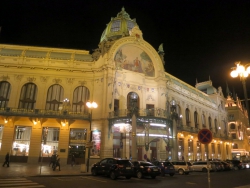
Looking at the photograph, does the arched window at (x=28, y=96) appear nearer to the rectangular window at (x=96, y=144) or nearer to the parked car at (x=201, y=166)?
the rectangular window at (x=96, y=144)

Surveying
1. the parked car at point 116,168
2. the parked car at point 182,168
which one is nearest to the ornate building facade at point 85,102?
the parked car at point 182,168

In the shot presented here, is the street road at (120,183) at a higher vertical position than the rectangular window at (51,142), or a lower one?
lower

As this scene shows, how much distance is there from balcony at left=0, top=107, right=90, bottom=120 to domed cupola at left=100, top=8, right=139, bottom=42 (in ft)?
57.5

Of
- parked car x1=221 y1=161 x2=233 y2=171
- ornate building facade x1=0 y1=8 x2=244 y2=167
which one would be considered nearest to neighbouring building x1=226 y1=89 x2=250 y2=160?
parked car x1=221 y1=161 x2=233 y2=171

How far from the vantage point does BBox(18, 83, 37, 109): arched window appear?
104 ft

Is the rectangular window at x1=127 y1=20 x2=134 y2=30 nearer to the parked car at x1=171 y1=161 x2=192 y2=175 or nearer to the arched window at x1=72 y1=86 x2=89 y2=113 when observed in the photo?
the arched window at x1=72 y1=86 x2=89 y2=113

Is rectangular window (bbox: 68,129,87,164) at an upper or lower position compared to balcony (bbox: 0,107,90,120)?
lower

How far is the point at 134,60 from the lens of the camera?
36.1 m

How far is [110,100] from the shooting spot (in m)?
31.6

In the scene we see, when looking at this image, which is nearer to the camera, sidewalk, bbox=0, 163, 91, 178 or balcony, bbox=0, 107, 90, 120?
sidewalk, bbox=0, 163, 91, 178

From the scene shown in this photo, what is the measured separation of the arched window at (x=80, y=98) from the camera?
→ 32550 millimetres

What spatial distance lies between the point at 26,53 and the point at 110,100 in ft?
51.2

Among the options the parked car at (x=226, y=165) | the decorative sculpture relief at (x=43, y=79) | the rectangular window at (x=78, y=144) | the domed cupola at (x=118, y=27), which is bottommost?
the parked car at (x=226, y=165)

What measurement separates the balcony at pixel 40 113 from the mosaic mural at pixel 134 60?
9.81m
